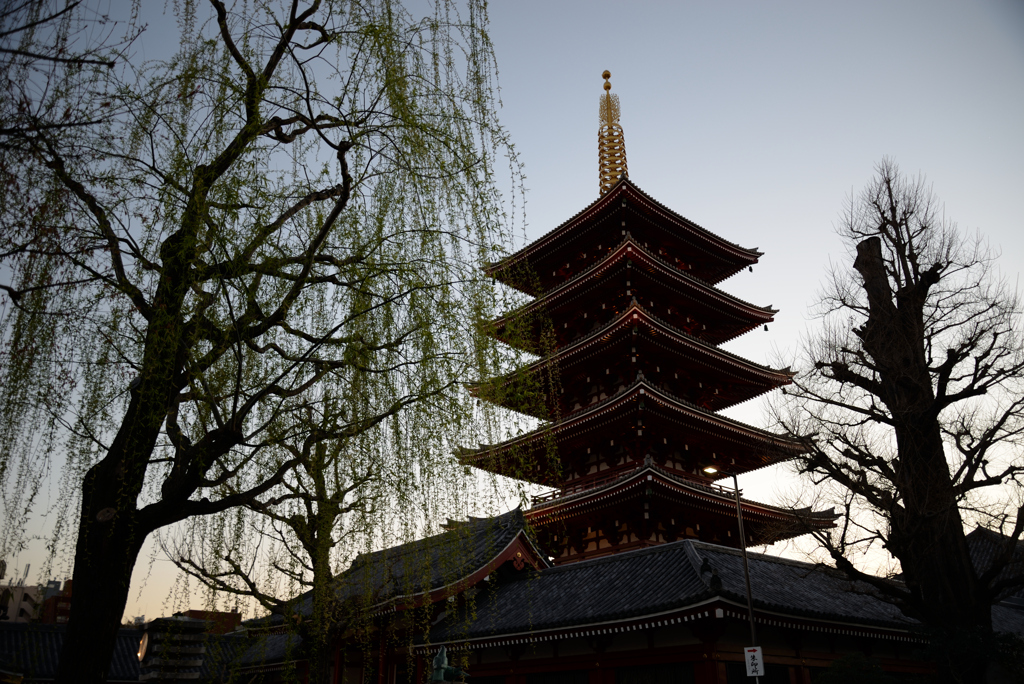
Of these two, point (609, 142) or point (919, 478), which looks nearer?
point (919, 478)

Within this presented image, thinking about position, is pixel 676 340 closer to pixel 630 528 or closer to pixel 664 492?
pixel 664 492

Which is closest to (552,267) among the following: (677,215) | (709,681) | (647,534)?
(677,215)

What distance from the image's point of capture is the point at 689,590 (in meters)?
12.7

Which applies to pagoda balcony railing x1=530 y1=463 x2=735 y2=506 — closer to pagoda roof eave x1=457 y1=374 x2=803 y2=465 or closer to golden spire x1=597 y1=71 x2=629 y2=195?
pagoda roof eave x1=457 y1=374 x2=803 y2=465

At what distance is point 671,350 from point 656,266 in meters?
2.65

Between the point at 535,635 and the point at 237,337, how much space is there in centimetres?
1144

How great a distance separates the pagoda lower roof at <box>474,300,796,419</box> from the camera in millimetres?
19766

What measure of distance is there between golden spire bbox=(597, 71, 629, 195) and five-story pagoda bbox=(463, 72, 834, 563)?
451 centimetres

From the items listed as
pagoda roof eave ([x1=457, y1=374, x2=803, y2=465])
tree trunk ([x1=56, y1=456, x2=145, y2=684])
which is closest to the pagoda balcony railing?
pagoda roof eave ([x1=457, y1=374, x2=803, y2=465])

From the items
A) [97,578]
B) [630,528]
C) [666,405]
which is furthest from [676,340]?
[97,578]

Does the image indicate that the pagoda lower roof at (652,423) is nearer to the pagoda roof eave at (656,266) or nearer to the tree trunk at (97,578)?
the pagoda roof eave at (656,266)

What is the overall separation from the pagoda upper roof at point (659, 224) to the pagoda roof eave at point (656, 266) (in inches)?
50.2

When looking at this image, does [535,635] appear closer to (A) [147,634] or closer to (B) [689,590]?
(B) [689,590]

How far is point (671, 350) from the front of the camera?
2112 centimetres
